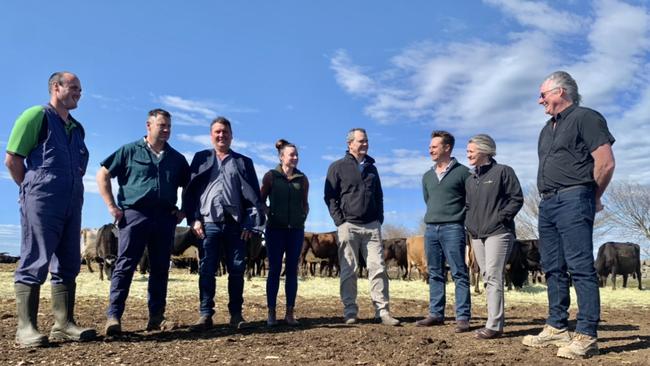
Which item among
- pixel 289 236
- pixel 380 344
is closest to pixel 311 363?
pixel 380 344

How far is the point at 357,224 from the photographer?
6.22m

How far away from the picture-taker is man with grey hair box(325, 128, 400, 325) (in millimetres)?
6199

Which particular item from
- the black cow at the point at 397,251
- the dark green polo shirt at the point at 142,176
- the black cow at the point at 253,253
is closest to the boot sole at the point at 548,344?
the black cow at the point at 253,253

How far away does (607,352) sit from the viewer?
4.59 m

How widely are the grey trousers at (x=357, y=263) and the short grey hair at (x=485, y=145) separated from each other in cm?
152

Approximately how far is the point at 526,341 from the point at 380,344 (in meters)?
1.39

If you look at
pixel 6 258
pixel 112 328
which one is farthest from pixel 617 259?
pixel 6 258

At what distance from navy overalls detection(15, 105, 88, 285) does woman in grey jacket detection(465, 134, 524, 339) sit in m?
3.89

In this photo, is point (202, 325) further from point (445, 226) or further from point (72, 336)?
point (445, 226)

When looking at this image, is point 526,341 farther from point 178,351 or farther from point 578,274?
point 178,351

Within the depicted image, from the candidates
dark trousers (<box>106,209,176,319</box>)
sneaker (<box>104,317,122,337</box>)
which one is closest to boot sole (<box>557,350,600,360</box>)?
dark trousers (<box>106,209,176,319</box>)

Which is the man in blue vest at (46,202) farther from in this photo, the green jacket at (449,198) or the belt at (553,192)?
the belt at (553,192)

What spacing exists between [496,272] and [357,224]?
1671mm

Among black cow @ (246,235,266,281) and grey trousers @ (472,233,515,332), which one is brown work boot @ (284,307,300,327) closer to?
black cow @ (246,235,266,281)
